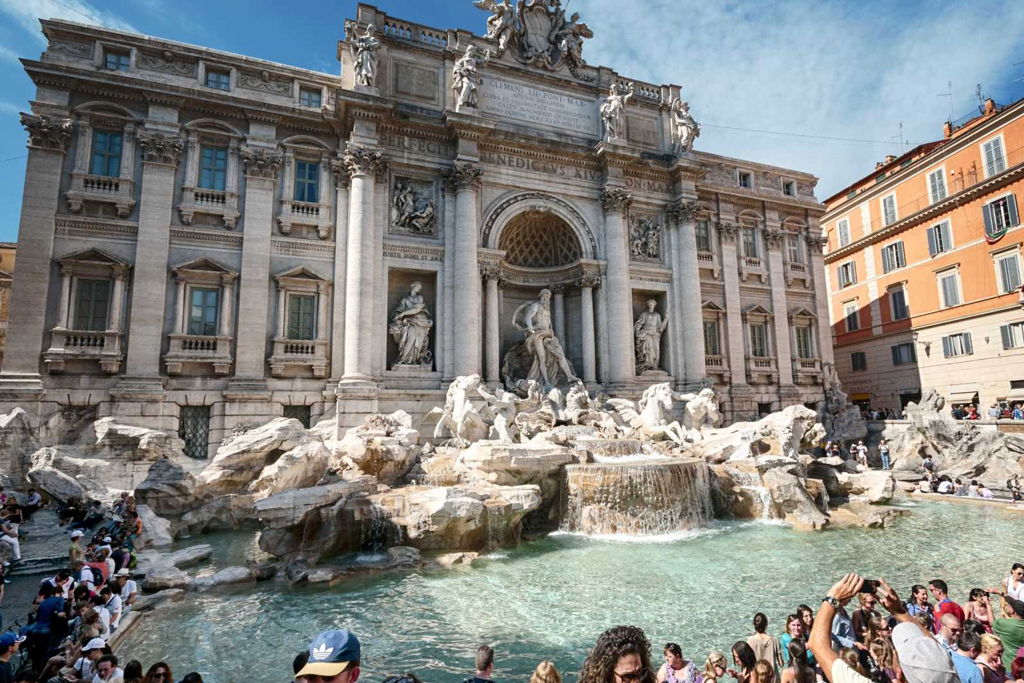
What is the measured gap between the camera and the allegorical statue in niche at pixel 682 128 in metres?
21.3

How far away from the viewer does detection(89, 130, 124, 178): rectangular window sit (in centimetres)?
Result: 1505

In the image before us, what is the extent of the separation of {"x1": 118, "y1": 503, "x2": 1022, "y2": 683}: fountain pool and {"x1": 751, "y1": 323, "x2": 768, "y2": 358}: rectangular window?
480 inches

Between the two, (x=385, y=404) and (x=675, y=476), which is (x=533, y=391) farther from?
(x=675, y=476)

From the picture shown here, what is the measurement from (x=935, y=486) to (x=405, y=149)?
18695 mm

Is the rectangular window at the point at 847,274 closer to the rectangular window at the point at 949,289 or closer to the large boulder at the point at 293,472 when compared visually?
the rectangular window at the point at 949,289

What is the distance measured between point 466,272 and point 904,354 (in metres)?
20.9

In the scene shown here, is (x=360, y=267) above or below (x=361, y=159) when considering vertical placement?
below

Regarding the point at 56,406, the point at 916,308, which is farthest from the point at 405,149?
the point at 916,308

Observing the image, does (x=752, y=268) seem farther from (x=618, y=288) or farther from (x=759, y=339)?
(x=618, y=288)

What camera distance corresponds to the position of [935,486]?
1531 cm

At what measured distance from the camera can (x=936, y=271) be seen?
76.3ft

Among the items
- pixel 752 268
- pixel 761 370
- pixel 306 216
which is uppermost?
pixel 306 216

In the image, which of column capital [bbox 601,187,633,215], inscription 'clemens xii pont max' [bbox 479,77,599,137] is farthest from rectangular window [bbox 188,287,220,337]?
column capital [bbox 601,187,633,215]

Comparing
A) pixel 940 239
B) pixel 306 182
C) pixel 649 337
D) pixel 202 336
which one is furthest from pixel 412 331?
pixel 940 239
